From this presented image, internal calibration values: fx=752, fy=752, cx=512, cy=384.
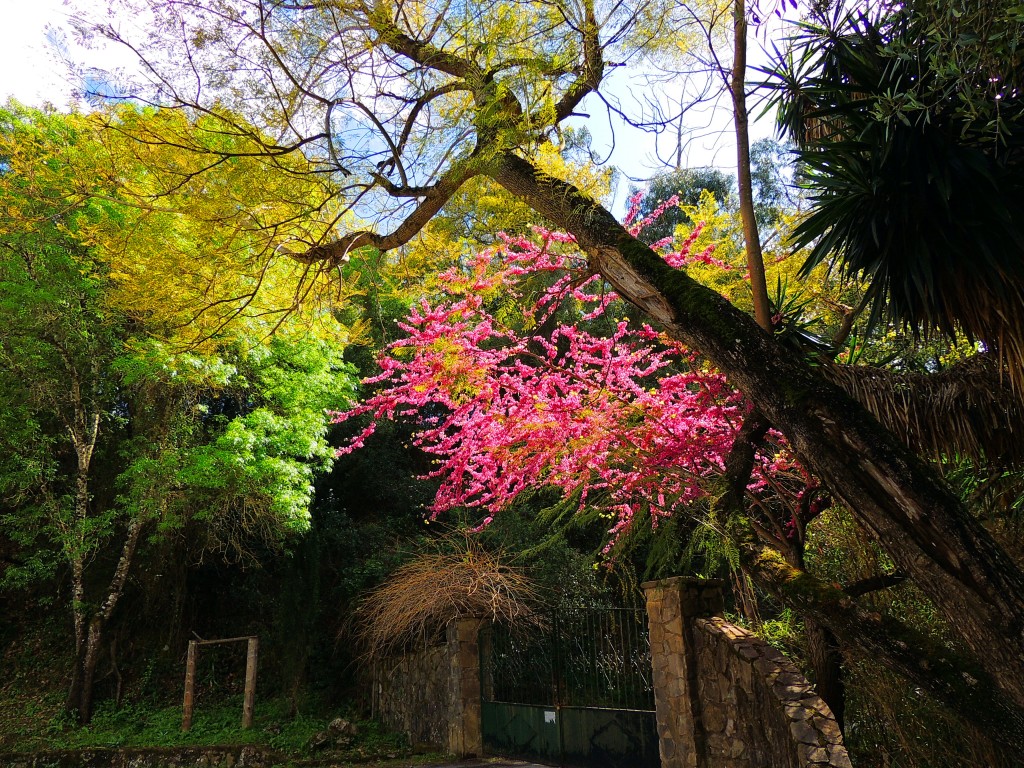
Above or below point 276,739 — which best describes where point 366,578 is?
above

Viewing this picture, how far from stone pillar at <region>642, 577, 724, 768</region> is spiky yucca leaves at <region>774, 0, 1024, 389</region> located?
265cm

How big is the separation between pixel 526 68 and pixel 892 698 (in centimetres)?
479

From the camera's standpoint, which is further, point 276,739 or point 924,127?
point 276,739

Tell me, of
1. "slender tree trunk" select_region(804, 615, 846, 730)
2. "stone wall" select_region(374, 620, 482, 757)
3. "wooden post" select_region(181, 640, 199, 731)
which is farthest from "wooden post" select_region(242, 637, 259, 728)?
"slender tree trunk" select_region(804, 615, 846, 730)

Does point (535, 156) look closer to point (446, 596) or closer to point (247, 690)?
point (446, 596)

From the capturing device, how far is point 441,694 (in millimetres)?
9555

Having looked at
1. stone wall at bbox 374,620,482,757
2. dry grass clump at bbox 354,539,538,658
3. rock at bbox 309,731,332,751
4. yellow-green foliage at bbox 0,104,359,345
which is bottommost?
rock at bbox 309,731,332,751

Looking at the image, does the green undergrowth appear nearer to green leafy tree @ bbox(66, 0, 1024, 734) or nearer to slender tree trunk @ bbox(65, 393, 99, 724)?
slender tree trunk @ bbox(65, 393, 99, 724)

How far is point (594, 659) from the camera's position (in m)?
7.48

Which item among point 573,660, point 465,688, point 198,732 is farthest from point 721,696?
point 198,732

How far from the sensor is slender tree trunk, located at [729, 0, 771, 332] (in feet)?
16.2

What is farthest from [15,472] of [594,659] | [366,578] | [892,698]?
[892,698]

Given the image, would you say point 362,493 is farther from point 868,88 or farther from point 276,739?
point 868,88

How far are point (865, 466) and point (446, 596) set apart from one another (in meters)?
6.57
